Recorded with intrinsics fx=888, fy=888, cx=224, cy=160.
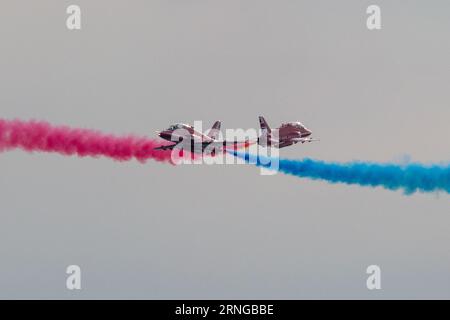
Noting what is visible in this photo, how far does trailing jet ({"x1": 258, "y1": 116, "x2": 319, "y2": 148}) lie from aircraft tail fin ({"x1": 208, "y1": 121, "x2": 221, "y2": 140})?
16.6 ft

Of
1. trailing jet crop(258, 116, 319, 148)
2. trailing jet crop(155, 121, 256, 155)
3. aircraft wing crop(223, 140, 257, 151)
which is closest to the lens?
trailing jet crop(155, 121, 256, 155)

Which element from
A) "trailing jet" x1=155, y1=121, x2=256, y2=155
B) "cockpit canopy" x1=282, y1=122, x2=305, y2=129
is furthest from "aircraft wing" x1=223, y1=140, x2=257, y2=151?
"cockpit canopy" x1=282, y1=122, x2=305, y2=129

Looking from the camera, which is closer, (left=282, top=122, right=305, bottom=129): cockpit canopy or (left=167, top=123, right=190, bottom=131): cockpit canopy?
(left=167, top=123, right=190, bottom=131): cockpit canopy

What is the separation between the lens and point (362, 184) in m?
99.0

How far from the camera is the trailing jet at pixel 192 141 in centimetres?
9750

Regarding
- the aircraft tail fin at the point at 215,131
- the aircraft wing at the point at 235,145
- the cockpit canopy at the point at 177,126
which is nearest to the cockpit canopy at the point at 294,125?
the aircraft wing at the point at 235,145

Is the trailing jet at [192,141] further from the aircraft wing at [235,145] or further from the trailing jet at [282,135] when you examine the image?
the trailing jet at [282,135]

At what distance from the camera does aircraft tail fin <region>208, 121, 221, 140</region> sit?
103500 millimetres

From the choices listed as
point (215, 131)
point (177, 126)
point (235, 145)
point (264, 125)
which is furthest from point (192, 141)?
point (264, 125)

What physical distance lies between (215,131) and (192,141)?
6.40 meters

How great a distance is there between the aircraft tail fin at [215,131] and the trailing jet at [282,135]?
505cm

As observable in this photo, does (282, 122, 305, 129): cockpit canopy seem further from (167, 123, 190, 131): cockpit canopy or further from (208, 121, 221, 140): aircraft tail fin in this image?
(167, 123, 190, 131): cockpit canopy

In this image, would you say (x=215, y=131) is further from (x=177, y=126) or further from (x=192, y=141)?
(x=177, y=126)
